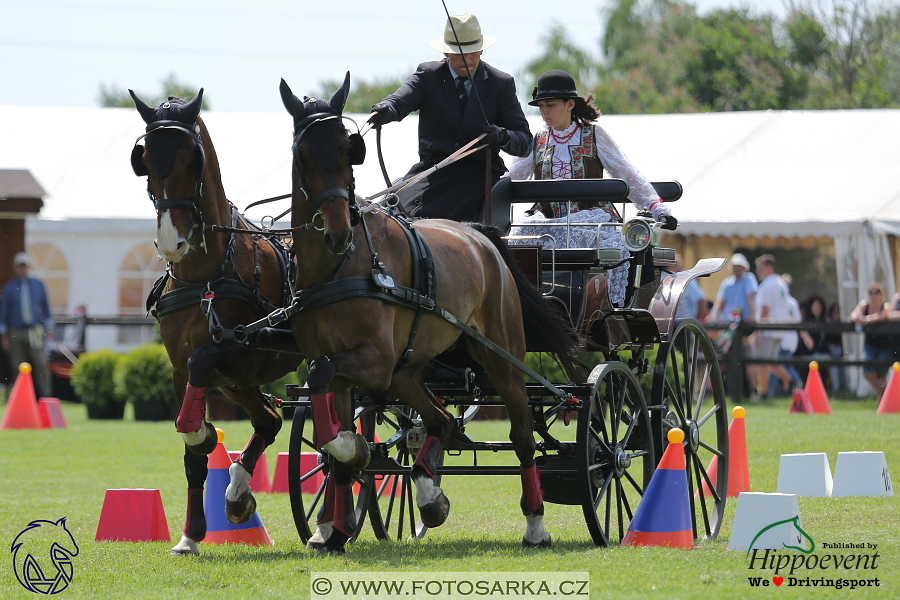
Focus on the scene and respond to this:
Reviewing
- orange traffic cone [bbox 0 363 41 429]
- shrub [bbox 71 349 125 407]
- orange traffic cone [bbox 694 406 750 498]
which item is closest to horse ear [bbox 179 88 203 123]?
orange traffic cone [bbox 694 406 750 498]

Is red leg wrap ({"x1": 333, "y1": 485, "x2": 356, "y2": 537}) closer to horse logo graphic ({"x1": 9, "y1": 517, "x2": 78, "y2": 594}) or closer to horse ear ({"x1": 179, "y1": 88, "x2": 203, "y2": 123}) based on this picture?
horse logo graphic ({"x1": 9, "y1": 517, "x2": 78, "y2": 594})

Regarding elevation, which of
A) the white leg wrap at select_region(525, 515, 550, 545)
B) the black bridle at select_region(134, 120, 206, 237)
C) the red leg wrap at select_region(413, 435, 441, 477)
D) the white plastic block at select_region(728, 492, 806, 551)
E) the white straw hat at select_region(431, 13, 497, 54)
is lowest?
the white leg wrap at select_region(525, 515, 550, 545)

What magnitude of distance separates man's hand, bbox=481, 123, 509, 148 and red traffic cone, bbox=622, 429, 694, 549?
6.29 ft

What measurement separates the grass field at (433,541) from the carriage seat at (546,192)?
1882 millimetres

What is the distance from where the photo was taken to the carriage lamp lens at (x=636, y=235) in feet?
21.0

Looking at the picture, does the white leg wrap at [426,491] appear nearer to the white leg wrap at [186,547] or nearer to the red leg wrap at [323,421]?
the red leg wrap at [323,421]

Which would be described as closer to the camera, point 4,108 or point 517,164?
point 517,164

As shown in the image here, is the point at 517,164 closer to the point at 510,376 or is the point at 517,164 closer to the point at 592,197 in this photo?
the point at 592,197

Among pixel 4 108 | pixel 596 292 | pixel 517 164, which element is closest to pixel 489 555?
pixel 596 292

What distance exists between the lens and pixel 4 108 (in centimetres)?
2091

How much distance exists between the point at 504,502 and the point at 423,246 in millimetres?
3531

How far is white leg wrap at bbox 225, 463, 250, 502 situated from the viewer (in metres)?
5.46

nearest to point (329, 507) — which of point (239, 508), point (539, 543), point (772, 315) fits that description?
point (239, 508)

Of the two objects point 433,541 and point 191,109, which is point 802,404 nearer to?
point 433,541
